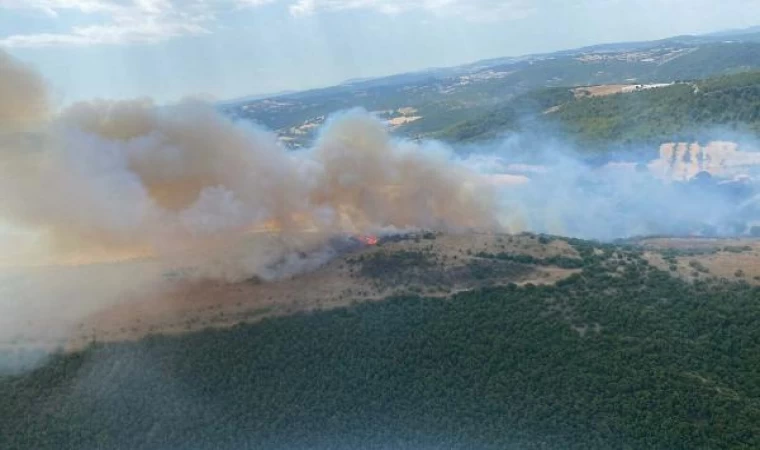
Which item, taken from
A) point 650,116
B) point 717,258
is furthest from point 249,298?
point 650,116

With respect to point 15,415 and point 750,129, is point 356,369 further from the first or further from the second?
point 750,129

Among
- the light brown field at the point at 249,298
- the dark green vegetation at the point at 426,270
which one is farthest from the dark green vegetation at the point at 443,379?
the dark green vegetation at the point at 426,270

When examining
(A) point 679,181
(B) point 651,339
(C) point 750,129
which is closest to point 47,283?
(B) point 651,339

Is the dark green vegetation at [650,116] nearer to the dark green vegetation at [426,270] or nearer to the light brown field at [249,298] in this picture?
the light brown field at [249,298]

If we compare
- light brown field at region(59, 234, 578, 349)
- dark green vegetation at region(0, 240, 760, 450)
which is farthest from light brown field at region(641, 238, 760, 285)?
light brown field at region(59, 234, 578, 349)

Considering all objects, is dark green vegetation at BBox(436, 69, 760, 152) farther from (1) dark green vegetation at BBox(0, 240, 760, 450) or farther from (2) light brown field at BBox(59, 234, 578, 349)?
(1) dark green vegetation at BBox(0, 240, 760, 450)

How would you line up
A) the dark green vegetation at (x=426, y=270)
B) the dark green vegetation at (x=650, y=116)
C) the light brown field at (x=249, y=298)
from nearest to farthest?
the light brown field at (x=249, y=298) → the dark green vegetation at (x=426, y=270) → the dark green vegetation at (x=650, y=116)
